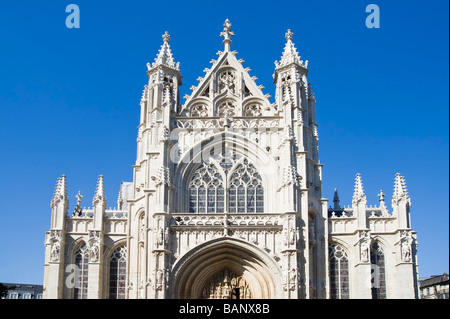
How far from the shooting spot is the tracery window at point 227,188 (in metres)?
38.8

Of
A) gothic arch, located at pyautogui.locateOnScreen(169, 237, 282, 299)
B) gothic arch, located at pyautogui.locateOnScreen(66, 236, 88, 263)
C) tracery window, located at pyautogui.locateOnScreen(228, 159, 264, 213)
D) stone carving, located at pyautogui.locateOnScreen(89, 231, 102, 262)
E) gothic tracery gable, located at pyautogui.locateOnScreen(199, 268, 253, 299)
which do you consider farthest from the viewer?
tracery window, located at pyautogui.locateOnScreen(228, 159, 264, 213)

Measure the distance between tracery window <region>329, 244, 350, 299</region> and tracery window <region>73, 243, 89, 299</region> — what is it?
1494 centimetres

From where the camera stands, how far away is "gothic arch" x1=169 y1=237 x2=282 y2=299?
36.1 meters

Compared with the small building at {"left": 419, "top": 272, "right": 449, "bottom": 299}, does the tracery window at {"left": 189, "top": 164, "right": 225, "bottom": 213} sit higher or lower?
higher

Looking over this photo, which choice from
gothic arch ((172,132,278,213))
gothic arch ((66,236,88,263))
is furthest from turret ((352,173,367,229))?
gothic arch ((66,236,88,263))

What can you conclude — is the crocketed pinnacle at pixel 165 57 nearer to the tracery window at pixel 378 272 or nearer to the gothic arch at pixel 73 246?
the gothic arch at pixel 73 246

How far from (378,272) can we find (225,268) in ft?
30.3

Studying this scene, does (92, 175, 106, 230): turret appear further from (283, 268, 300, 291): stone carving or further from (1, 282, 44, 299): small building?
(1, 282, 44, 299): small building

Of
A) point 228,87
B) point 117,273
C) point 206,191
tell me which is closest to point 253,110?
point 228,87

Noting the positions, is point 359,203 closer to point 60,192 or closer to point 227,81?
point 227,81

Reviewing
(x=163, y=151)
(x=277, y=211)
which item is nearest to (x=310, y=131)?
(x=277, y=211)

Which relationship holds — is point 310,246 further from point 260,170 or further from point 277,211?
point 260,170

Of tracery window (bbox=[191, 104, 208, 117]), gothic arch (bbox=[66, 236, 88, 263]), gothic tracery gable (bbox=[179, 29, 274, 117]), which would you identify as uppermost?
gothic tracery gable (bbox=[179, 29, 274, 117])
